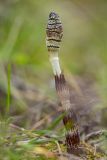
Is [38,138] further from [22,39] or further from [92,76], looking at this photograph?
[22,39]

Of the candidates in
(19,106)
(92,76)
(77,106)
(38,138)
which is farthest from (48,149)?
(92,76)

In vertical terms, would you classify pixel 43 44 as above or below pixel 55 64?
above

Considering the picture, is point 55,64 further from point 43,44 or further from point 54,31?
point 43,44

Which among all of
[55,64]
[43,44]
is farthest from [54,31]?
[43,44]

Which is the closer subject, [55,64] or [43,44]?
[55,64]

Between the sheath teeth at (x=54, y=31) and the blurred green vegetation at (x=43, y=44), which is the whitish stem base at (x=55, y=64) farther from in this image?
the blurred green vegetation at (x=43, y=44)

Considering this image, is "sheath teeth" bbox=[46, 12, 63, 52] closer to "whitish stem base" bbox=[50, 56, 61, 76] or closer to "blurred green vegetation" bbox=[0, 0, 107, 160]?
"whitish stem base" bbox=[50, 56, 61, 76]

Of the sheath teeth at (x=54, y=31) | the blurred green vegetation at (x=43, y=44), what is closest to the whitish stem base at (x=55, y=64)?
the sheath teeth at (x=54, y=31)

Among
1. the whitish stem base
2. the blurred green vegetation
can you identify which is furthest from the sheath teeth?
the blurred green vegetation
